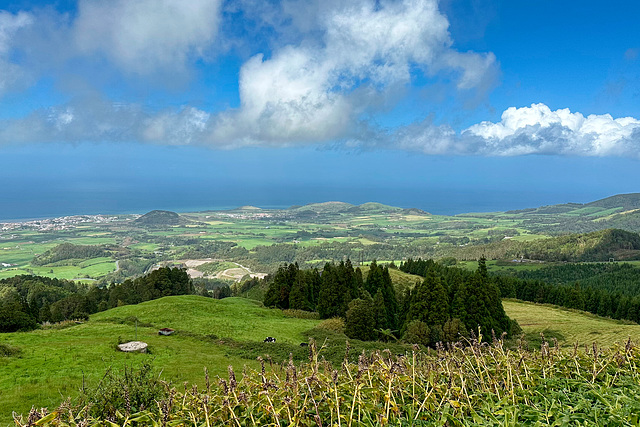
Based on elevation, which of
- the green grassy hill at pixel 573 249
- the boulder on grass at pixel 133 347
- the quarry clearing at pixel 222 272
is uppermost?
the boulder on grass at pixel 133 347

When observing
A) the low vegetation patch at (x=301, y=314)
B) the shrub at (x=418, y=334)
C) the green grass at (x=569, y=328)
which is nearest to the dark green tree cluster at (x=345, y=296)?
the low vegetation patch at (x=301, y=314)

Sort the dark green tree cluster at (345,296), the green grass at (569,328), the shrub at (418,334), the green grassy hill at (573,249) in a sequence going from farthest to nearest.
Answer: the green grassy hill at (573,249) < the dark green tree cluster at (345,296) < the green grass at (569,328) < the shrub at (418,334)

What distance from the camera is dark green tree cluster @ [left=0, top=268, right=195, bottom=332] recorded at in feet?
78.2

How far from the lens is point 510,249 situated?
119 metres

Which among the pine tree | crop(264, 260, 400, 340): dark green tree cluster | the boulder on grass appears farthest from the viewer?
crop(264, 260, 400, 340): dark green tree cluster

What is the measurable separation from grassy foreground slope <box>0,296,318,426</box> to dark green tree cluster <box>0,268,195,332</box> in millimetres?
2327

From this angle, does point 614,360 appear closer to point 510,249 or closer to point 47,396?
point 47,396

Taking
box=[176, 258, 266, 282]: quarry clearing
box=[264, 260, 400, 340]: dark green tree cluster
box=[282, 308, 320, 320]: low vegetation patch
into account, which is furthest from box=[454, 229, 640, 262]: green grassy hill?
box=[282, 308, 320, 320]: low vegetation patch

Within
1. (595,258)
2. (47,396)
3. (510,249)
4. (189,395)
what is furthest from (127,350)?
(595,258)

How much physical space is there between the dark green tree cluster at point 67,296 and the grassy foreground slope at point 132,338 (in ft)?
7.63

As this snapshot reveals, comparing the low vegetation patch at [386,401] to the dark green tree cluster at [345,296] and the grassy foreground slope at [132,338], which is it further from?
the dark green tree cluster at [345,296]

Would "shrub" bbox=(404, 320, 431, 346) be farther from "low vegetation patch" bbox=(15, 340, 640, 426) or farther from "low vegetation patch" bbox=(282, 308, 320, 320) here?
"low vegetation patch" bbox=(15, 340, 640, 426)

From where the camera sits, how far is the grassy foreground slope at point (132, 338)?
→ 12492 mm

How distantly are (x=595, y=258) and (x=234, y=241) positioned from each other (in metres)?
128
